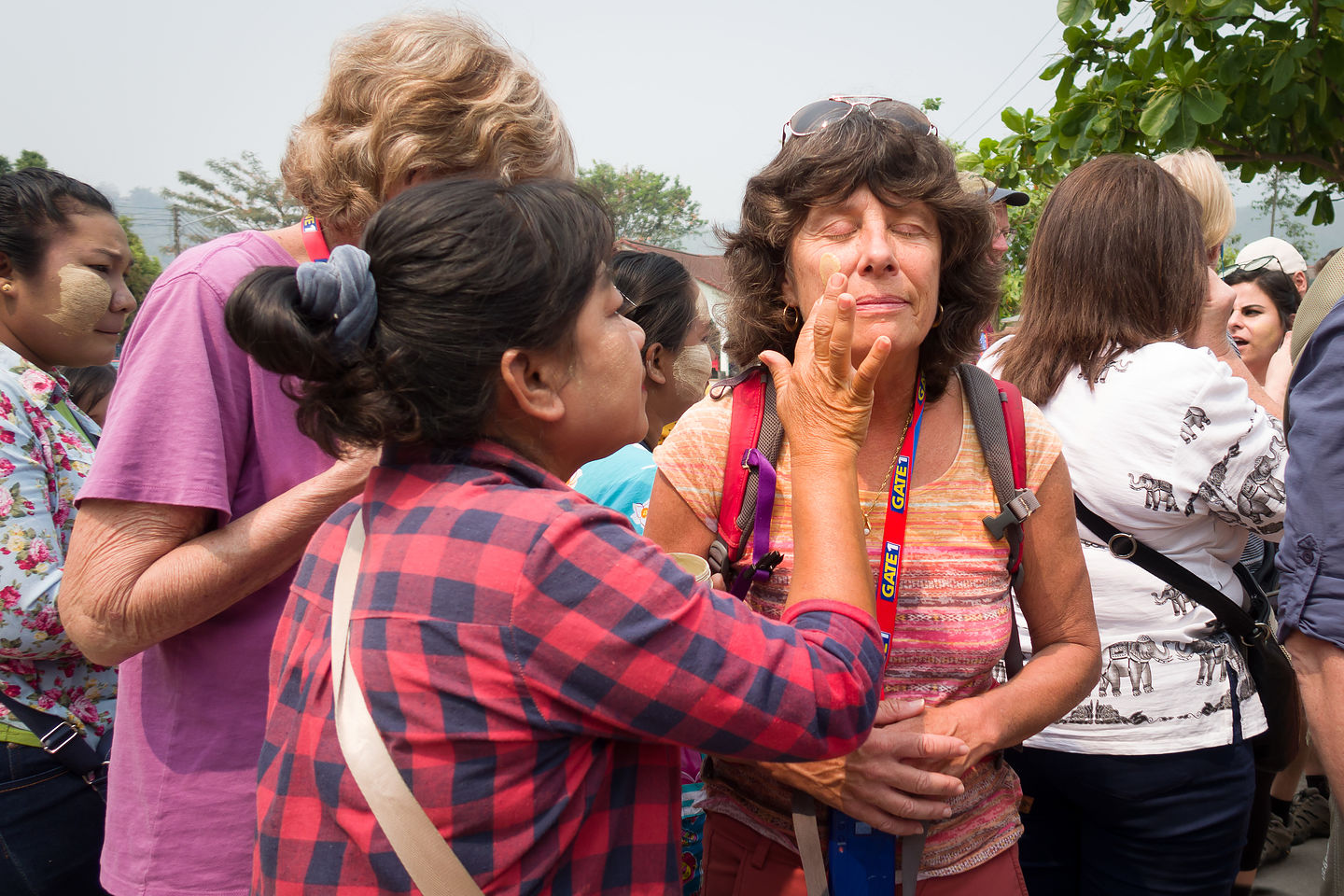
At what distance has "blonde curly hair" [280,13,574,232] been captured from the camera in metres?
1.87

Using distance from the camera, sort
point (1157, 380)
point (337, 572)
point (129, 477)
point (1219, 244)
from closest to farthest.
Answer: point (337, 572), point (129, 477), point (1157, 380), point (1219, 244)

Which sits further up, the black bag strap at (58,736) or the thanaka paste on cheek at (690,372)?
the thanaka paste on cheek at (690,372)

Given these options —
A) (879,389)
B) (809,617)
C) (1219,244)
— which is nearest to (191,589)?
(809,617)

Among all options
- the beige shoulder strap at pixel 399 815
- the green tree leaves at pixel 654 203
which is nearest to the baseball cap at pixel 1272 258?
the beige shoulder strap at pixel 399 815

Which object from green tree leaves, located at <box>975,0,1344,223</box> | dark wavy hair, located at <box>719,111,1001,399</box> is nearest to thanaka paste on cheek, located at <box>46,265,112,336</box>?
dark wavy hair, located at <box>719,111,1001,399</box>

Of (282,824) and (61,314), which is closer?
(282,824)

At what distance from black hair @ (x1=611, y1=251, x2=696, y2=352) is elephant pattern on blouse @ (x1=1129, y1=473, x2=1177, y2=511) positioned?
179 cm

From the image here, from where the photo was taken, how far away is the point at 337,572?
1.27m

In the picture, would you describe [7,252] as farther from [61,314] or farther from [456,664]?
[456,664]

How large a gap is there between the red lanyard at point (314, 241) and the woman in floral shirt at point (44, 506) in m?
0.65

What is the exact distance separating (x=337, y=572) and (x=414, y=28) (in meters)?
1.26

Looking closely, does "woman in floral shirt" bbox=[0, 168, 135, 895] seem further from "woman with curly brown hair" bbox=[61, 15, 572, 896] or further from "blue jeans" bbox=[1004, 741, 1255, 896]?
"blue jeans" bbox=[1004, 741, 1255, 896]

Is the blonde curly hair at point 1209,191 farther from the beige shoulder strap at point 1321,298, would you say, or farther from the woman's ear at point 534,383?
the woman's ear at point 534,383

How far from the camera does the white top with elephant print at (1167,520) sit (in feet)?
7.27
